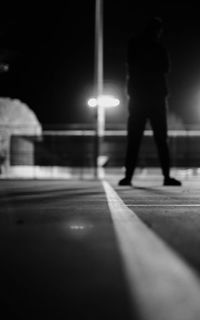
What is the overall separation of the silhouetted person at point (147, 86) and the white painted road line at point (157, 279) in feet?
10.9

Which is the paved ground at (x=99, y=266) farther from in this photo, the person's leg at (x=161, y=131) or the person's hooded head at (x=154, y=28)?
the person's hooded head at (x=154, y=28)

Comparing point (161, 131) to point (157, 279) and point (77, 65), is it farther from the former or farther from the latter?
point (77, 65)

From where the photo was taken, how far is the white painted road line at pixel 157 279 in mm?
941

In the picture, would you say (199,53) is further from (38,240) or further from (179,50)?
(38,240)

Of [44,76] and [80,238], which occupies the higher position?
[44,76]

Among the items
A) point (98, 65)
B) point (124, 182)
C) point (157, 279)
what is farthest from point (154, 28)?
point (98, 65)

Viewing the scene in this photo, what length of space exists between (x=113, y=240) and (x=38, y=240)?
282 millimetres

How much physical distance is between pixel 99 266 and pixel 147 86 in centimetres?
403

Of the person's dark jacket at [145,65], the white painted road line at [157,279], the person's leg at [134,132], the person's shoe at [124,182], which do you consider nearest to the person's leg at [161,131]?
the person's leg at [134,132]

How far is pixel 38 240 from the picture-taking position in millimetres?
1774

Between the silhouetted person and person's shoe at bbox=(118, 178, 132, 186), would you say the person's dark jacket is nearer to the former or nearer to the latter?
the silhouetted person

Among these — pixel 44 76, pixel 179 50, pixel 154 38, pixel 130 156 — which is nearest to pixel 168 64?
pixel 154 38

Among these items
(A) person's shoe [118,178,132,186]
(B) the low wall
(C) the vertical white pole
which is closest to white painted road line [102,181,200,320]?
(A) person's shoe [118,178,132,186]

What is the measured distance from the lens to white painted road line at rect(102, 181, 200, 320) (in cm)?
94
